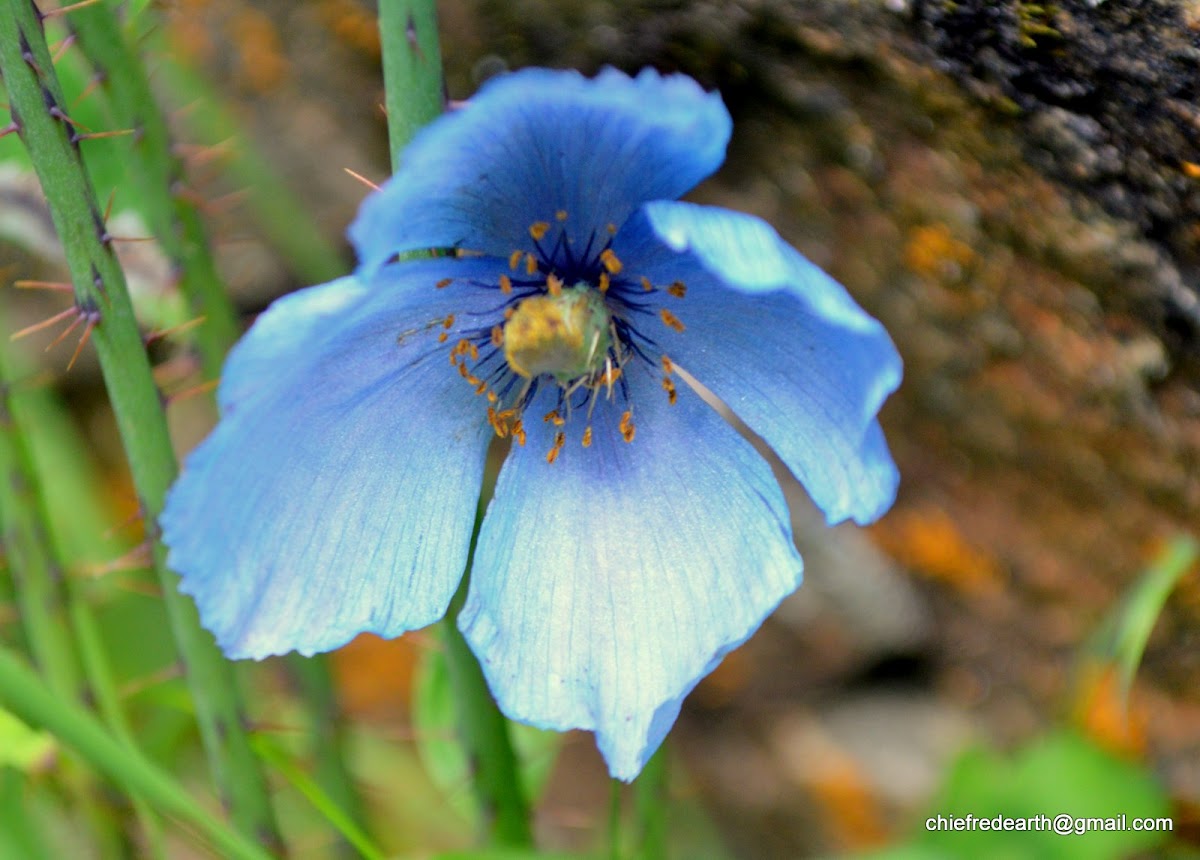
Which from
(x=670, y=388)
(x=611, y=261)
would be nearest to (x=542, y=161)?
(x=611, y=261)

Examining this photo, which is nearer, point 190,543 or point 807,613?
point 190,543

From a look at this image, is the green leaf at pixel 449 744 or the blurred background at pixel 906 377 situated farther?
the green leaf at pixel 449 744

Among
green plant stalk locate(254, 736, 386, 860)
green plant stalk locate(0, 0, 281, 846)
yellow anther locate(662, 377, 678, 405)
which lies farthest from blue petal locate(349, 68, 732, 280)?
green plant stalk locate(254, 736, 386, 860)

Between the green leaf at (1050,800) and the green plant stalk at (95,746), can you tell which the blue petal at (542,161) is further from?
the green leaf at (1050,800)

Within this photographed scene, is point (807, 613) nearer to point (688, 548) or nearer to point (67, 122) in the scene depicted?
point (688, 548)

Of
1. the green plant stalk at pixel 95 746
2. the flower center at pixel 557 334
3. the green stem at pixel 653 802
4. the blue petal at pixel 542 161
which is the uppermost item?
the blue petal at pixel 542 161

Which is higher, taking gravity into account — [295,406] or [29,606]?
[295,406]

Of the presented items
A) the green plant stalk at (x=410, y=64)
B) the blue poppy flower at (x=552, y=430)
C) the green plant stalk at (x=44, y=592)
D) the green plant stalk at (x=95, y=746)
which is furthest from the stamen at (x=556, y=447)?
the green plant stalk at (x=44, y=592)

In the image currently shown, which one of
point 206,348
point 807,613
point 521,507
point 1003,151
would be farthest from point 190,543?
point 807,613
